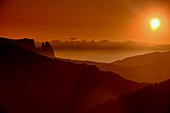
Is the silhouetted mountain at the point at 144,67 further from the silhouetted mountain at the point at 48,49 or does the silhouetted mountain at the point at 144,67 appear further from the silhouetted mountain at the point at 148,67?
A: the silhouetted mountain at the point at 48,49

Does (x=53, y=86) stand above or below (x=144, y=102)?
above

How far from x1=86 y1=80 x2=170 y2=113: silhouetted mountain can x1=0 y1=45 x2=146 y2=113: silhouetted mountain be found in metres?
0.23

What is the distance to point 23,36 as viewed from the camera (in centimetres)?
540

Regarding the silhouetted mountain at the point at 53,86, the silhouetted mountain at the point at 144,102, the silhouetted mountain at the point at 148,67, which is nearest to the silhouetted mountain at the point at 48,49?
the silhouetted mountain at the point at 53,86

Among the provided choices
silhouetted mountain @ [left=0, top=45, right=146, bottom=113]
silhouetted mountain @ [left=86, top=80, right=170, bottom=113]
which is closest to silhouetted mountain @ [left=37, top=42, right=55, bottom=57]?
silhouetted mountain @ [left=0, top=45, right=146, bottom=113]

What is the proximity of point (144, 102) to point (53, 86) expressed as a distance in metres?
2.29

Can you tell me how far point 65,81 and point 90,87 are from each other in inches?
26.3

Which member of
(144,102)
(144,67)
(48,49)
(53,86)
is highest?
(48,49)

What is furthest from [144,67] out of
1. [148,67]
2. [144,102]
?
[144,102]

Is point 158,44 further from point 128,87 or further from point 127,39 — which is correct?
point 128,87

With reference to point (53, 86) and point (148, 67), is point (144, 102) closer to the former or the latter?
point (148, 67)

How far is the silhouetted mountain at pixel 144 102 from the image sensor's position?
509cm

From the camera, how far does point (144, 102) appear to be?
203 inches

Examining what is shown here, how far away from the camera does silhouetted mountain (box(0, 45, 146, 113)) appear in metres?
5.88
